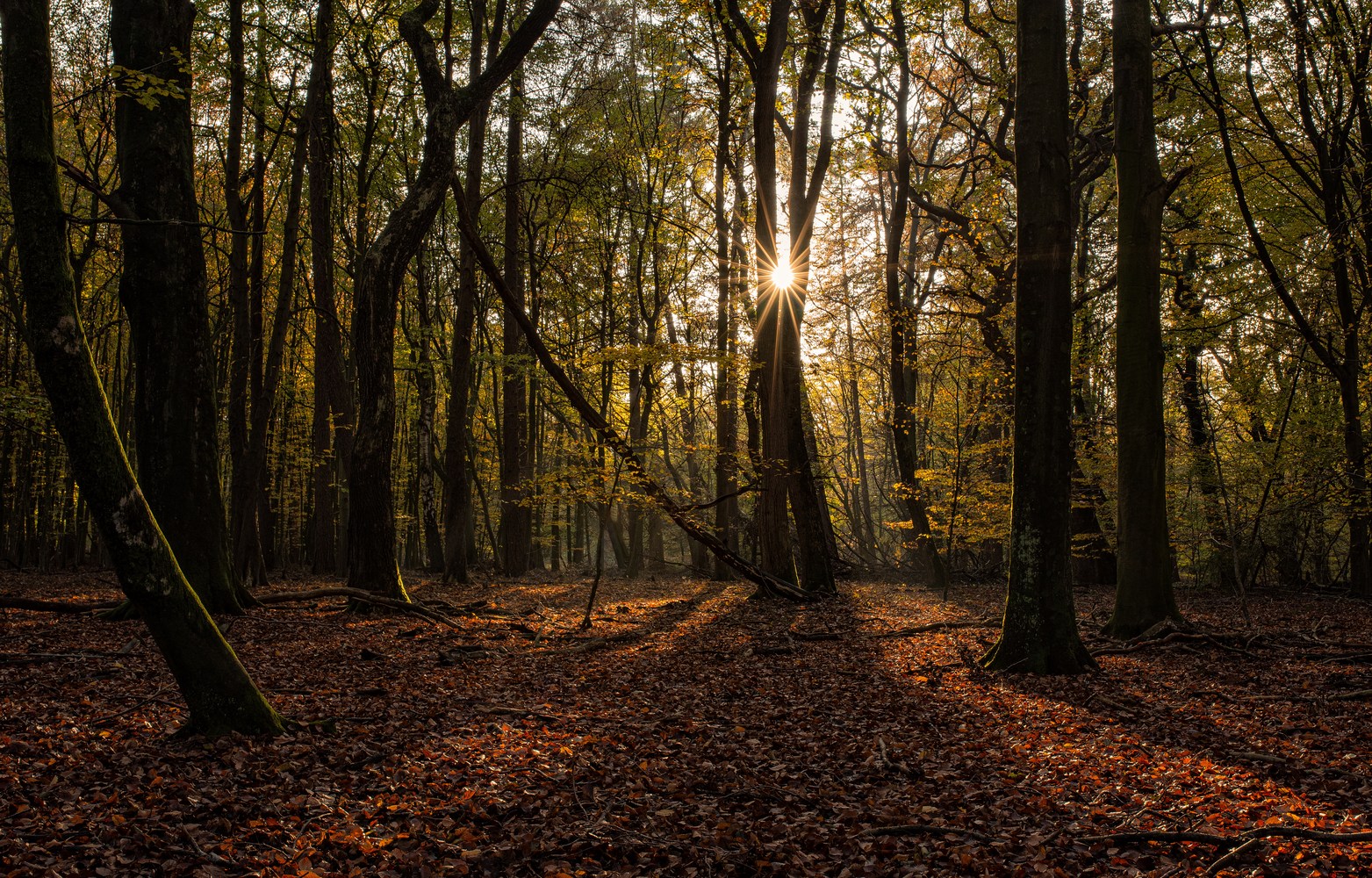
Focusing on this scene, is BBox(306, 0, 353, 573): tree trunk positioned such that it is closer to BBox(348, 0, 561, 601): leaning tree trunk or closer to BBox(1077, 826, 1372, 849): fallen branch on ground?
BBox(348, 0, 561, 601): leaning tree trunk

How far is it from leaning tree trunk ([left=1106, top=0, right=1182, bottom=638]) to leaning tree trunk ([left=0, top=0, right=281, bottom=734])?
947 centimetres

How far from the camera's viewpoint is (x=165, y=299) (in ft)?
26.2

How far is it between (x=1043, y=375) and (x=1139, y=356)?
263cm

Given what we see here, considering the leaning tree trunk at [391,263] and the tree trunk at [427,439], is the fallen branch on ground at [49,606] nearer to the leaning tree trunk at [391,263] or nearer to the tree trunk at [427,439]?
the leaning tree trunk at [391,263]

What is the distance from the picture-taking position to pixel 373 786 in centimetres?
441

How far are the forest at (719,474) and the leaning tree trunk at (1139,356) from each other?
0.05 m

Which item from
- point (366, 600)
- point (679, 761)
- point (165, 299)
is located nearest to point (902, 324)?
point (366, 600)

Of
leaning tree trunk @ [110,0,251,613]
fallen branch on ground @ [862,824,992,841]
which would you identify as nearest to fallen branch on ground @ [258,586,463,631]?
leaning tree trunk @ [110,0,251,613]

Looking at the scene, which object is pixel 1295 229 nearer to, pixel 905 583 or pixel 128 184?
pixel 905 583

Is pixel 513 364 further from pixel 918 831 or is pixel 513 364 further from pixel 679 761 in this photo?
pixel 918 831

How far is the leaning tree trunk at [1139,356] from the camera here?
355 inches

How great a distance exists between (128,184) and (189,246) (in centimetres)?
78

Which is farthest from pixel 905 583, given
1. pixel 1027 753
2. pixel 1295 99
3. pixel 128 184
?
pixel 128 184

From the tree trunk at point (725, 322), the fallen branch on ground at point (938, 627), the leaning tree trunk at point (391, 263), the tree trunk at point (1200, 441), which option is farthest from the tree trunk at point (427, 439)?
the tree trunk at point (1200, 441)
